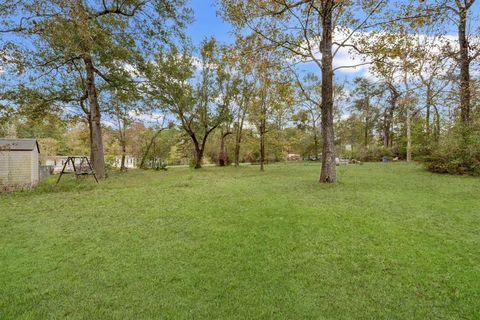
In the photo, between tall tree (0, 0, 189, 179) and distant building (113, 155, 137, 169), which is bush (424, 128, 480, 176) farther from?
distant building (113, 155, 137, 169)

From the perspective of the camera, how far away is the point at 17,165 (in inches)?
353

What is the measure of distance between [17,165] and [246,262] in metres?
10.7

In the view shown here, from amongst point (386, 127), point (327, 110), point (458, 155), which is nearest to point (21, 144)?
point (327, 110)

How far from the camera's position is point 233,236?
3363mm

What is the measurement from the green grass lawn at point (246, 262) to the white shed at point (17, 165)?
5148 millimetres

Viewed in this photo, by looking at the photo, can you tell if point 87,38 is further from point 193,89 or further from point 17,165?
point 193,89

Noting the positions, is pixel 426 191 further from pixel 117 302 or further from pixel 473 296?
pixel 117 302

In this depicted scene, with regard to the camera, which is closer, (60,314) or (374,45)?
(60,314)

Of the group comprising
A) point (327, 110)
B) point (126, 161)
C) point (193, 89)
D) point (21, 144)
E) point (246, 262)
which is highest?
point (193, 89)

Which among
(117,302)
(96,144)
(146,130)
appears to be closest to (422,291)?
(117,302)

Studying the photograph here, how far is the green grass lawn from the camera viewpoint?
1.91 m

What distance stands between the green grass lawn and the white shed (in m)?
5.15

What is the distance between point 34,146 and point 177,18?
311 inches

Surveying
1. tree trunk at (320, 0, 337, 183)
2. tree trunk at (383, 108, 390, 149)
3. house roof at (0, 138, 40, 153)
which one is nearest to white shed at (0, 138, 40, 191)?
house roof at (0, 138, 40, 153)
